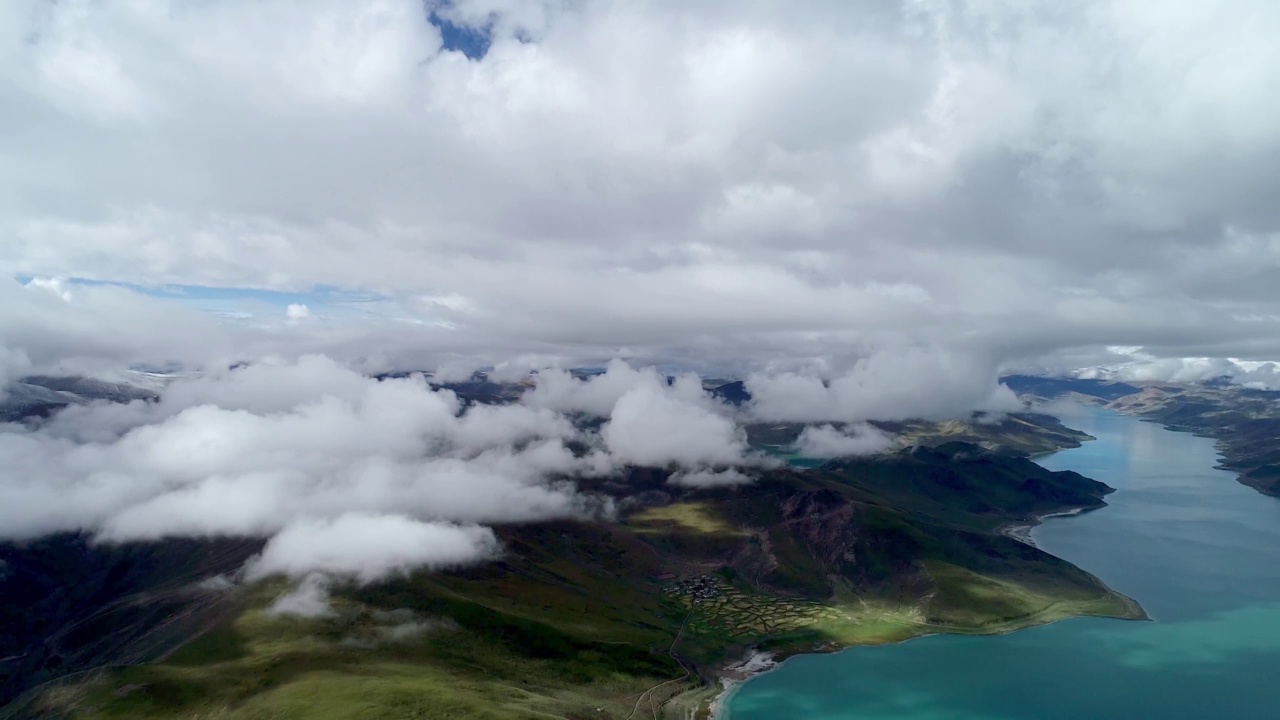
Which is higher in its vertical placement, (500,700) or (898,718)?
(500,700)

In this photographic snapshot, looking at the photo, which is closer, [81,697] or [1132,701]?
[81,697]

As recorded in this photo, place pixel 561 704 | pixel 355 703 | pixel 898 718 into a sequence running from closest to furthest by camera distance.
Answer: pixel 355 703, pixel 561 704, pixel 898 718

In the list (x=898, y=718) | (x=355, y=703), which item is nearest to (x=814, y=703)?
(x=898, y=718)

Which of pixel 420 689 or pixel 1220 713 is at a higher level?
pixel 420 689

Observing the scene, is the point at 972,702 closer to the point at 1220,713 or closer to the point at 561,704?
the point at 1220,713

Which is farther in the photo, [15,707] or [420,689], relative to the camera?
[15,707]

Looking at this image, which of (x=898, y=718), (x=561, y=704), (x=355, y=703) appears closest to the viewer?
(x=355, y=703)

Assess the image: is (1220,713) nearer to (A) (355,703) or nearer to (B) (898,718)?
(B) (898,718)

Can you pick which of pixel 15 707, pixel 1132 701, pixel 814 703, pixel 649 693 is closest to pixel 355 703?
pixel 649 693

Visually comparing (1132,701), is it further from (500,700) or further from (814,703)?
(500,700)
